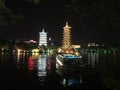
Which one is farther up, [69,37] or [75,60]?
[69,37]

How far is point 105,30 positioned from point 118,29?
41 centimetres

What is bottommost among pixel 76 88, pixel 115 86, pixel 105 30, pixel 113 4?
pixel 76 88

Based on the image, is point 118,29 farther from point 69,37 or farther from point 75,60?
point 69,37

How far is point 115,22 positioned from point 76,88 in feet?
151

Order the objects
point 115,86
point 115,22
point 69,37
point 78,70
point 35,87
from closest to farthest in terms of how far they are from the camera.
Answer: point 115,86, point 115,22, point 35,87, point 78,70, point 69,37

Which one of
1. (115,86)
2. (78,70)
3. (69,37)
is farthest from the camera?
(69,37)

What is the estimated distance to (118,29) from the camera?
22.4 ft

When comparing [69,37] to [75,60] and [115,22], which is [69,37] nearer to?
[75,60]

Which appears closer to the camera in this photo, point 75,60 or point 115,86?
point 115,86

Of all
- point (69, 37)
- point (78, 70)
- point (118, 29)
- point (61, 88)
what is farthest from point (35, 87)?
point (69, 37)

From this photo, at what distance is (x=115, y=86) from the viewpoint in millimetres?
5969


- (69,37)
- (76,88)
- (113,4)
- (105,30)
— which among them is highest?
(69,37)

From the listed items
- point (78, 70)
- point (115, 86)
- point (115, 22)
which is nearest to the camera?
point (115, 86)

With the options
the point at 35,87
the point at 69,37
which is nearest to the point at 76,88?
the point at 35,87
